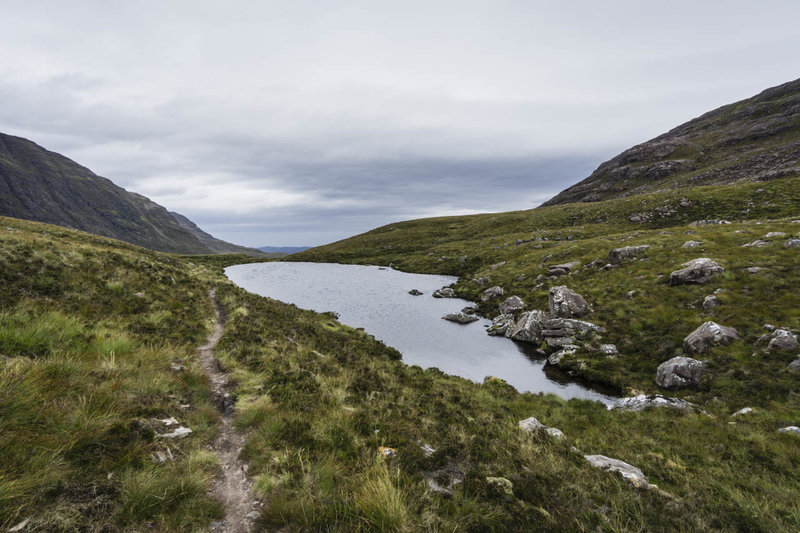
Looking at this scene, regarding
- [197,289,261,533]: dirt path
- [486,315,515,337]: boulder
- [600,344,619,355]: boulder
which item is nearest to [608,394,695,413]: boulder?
[600,344,619,355]: boulder

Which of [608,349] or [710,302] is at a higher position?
[710,302]

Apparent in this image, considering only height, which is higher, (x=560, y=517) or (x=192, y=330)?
(x=192, y=330)

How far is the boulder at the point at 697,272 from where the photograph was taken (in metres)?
23.2

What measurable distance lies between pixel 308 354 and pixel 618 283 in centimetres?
2809

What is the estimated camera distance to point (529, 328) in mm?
24438

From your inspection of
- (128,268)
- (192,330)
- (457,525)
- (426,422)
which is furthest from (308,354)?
(128,268)

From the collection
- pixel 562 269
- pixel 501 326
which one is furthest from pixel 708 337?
pixel 562 269

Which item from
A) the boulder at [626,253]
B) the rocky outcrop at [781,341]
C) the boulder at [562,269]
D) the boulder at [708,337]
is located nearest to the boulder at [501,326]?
the boulder at [708,337]

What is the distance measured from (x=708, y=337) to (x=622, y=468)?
1374 cm

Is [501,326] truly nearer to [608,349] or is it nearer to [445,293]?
[608,349]

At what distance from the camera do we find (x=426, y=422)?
10617 millimetres

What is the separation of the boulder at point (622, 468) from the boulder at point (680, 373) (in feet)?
31.8

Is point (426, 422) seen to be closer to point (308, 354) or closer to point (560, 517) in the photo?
point (560, 517)

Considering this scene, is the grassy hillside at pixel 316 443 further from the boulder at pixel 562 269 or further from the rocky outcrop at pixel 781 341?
the boulder at pixel 562 269
